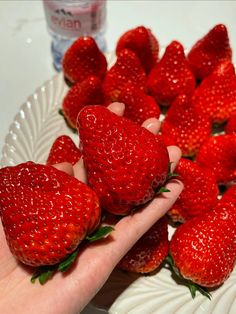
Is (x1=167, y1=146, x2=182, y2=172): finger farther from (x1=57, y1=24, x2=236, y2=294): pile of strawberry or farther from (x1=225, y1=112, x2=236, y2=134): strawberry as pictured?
(x1=225, y1=112, x2=236, y2=134): strawberry

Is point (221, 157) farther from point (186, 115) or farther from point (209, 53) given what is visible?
point (209, 53)

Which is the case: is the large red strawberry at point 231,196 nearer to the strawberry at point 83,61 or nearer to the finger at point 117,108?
the finger at point 117,108

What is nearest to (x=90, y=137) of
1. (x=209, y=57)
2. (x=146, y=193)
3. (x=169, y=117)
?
(x=146, y=193)

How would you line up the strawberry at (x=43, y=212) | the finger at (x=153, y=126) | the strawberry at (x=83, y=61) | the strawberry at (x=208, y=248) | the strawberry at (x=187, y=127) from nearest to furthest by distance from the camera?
the strawberry at (x=43, y=212) → the strawberry at (x=208, y=248) → the finger at (x=153, y=126) → the strawberry at (x=187, y=127) → the strawberry at (x=83, y=61)

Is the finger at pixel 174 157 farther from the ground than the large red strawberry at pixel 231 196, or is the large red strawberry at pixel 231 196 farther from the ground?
the finger at pixel 174 157

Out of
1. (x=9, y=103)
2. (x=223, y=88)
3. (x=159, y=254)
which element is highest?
(x=223, y=88)

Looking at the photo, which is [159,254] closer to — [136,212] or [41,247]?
[136,212]

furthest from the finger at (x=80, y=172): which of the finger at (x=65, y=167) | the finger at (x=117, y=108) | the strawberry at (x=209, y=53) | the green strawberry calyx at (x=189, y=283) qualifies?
the strawberry at (x=209, y=53)
